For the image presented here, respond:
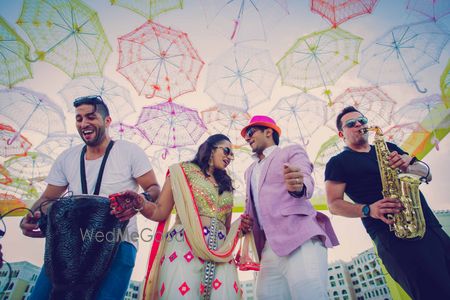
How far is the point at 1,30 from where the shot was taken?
5773 millimetres

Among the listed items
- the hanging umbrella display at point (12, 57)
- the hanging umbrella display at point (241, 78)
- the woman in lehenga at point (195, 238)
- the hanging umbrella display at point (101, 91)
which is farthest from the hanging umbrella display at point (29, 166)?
the woman in lehenga at point (195, 238)

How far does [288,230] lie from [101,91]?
6751 mm

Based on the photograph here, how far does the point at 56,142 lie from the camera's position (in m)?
7.99

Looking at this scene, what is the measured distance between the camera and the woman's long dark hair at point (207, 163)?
9.69 ft

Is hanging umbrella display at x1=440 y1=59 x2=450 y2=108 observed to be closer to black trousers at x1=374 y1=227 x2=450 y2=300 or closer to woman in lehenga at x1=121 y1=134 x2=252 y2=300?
black trousers at x1=374 y1=227 x2=450 y2=300

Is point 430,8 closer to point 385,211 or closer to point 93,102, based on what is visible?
point 385,211

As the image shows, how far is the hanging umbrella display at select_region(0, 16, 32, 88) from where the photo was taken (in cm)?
585

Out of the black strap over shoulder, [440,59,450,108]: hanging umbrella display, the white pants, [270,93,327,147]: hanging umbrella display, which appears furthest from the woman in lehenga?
[440,59,450,108]: hanging umbrella display

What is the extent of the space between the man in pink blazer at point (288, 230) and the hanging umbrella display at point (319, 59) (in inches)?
193

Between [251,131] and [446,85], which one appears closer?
[251,131]

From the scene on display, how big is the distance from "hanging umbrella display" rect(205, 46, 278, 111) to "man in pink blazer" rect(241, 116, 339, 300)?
4.76m

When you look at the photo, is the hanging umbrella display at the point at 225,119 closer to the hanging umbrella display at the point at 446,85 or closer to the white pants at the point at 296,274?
the hanging umbrella display at the point at 446,85

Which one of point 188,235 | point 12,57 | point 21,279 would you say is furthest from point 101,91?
point 21,279

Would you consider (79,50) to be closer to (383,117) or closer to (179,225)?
(179,225)
